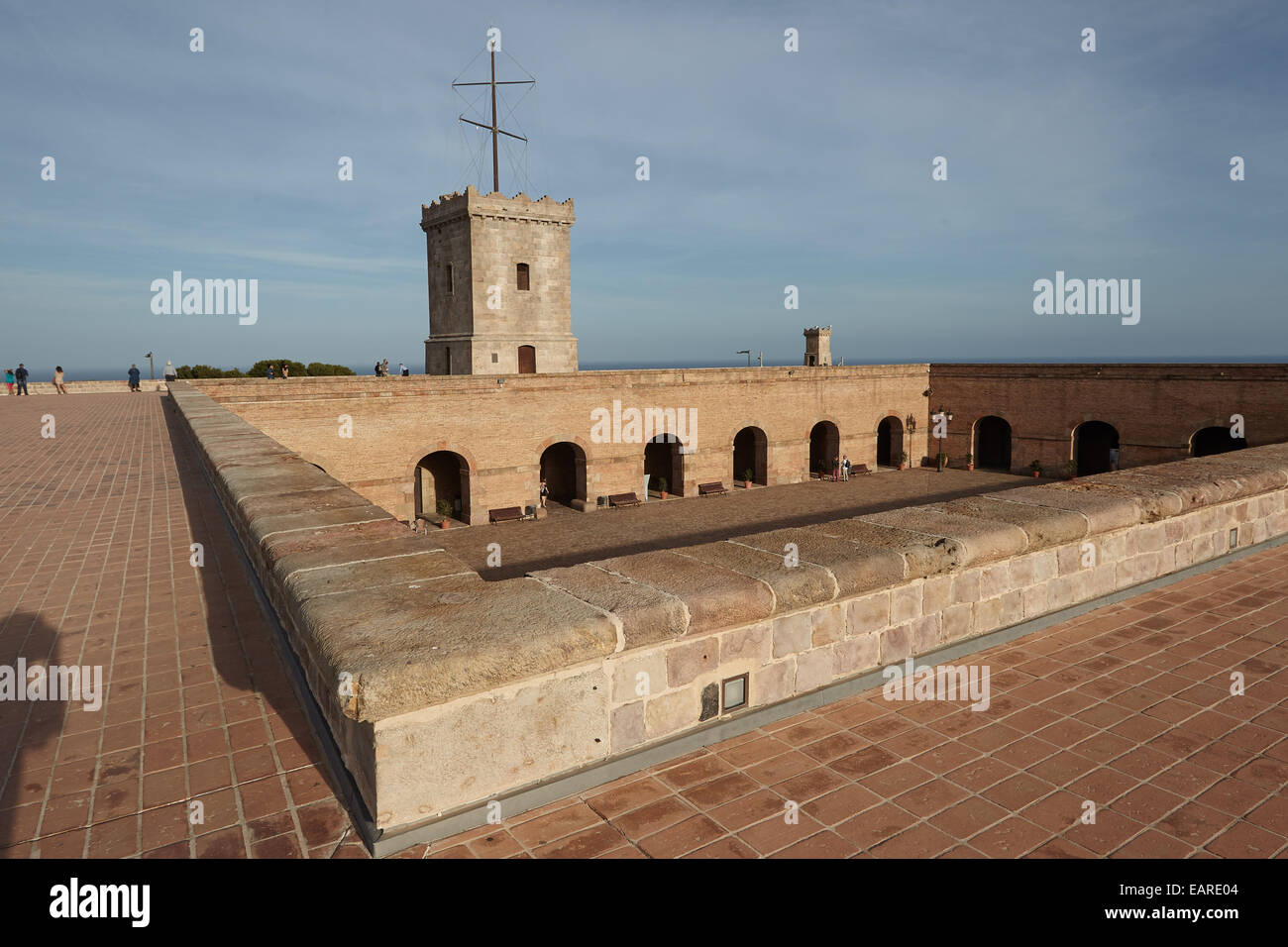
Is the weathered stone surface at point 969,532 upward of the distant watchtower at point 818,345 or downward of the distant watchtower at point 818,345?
downward

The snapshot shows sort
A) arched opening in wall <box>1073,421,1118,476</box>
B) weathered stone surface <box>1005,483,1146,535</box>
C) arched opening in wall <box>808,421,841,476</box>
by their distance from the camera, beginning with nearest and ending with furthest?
weathered stone surface <box>1005,483,1146,535</box> → arched opening in wall <box>1073,421,1118,476</box> → arched opening in wall <box>808,421,841,476</box>

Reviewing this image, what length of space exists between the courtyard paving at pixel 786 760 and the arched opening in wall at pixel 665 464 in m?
19.1

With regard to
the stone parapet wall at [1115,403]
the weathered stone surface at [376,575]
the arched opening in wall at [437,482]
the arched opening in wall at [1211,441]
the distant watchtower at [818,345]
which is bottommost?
the arched opening in wall at [437,482]

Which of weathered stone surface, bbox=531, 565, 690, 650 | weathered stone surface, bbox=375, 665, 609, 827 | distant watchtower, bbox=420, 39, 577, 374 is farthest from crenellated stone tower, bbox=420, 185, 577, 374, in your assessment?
weathered stone surface, bbox=375, 665, 609, 827

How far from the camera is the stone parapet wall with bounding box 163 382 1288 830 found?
237 centimetres

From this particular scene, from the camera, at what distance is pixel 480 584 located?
9.84 ft

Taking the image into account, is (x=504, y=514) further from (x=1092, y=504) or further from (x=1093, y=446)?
(x=1093, y=446)

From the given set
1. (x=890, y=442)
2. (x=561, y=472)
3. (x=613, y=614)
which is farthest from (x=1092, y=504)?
(x=890, y=442)

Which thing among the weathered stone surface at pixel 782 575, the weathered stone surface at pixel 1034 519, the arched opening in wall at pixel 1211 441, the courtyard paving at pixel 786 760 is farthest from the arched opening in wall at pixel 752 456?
the weathered stone surface at pixel 782 575

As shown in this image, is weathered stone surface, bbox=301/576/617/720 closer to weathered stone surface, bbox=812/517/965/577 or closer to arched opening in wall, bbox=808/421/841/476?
weathered stone surface, bbox=812/517/965/577

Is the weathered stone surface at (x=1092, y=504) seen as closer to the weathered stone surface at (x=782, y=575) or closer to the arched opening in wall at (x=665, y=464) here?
Result: the weathered stone surface at (x=782, y=575)

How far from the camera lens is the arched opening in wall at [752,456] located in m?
25.5
